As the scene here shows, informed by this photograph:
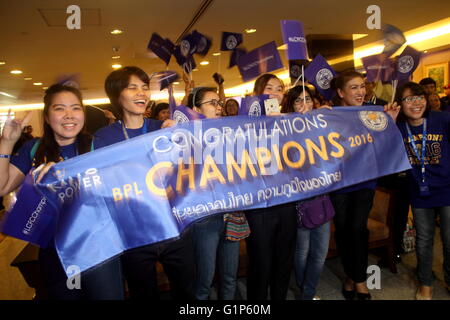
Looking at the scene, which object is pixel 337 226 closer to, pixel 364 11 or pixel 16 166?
pixel 16 166

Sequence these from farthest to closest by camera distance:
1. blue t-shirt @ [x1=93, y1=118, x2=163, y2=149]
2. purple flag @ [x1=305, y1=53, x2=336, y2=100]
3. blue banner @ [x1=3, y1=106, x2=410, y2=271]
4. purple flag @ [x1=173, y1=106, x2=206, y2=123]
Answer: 1. purple flag @ [x1=305, y1=53, x2=336, y2=100]
2. purple flag @ [x1=173, y1=106, x2=206, y2=123]
3. blue t-shirt @ [x1=93, y1=118, x2=163, y2=149]
4. blue banner @ [x1=3, y1=106, x2=410, y2=271]

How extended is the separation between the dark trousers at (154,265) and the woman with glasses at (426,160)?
1658 millimetres

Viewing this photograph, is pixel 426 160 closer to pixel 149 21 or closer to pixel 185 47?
pixel 185 47

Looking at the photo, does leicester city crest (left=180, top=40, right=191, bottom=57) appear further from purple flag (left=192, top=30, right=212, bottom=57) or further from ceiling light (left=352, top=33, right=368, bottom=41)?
ceiling light (left=352, top=33, right=368, bottom=41)

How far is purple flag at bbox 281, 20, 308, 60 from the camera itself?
7.00ft

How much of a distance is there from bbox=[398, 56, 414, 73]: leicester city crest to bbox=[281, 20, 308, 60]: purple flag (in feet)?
2.77

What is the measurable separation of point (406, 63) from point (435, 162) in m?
0.75

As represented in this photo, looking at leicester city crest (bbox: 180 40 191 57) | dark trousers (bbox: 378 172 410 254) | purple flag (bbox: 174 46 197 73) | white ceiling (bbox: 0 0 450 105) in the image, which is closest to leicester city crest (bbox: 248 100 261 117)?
purple flag (bbox: 174 46 197 73)

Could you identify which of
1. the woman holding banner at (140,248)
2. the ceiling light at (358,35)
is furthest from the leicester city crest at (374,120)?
the ceiling light at (358,35)

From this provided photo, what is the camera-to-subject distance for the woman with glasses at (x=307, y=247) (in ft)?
7.41

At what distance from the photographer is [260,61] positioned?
244 cm

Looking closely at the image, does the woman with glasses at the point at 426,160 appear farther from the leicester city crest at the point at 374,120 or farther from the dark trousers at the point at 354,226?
the dark trousers at the point at 354,226

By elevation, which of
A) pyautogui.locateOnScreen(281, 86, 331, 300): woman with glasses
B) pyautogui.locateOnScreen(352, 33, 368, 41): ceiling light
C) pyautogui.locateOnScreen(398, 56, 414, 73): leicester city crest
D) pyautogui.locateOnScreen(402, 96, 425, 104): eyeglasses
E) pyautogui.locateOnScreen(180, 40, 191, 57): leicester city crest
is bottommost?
pyautogui.locateOnScreen(281, 86, 331, 300): woman with glasses
